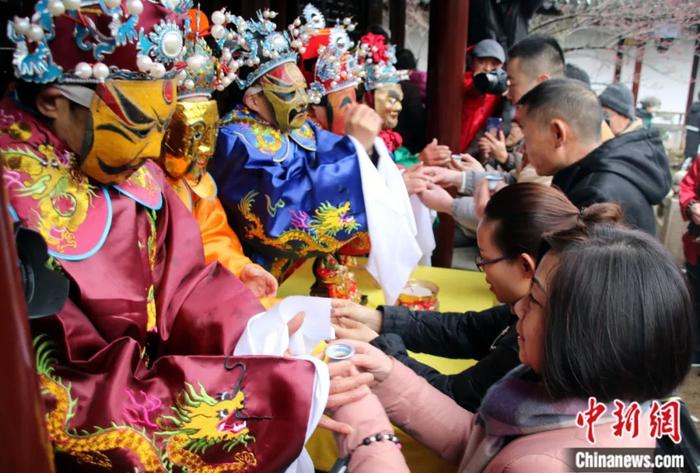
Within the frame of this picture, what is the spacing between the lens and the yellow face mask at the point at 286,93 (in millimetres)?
2004

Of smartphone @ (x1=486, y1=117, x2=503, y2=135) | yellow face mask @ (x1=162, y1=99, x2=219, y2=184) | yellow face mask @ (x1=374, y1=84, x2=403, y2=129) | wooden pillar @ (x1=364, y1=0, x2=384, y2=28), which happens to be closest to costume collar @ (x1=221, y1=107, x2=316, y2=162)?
yellow face mask @ (x1=162, y1=99, x2=219, y2=184)

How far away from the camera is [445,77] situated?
3.48 m

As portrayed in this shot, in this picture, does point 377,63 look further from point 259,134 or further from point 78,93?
point 78,93

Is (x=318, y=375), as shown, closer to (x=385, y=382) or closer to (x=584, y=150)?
(x=385, y=382)

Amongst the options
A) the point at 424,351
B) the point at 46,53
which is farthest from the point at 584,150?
the point at 46,53

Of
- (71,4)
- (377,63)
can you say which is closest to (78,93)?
(71,4)

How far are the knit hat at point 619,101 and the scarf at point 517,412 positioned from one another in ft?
9.55

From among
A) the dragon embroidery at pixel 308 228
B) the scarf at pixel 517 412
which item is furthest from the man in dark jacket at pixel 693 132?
the scarf at pixel 517 412

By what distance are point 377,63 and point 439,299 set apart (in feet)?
4.27

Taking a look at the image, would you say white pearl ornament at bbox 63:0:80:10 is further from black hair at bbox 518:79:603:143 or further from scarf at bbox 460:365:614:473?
black hair at bbox 518:79:603:143

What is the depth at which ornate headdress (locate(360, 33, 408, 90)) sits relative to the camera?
116 inches

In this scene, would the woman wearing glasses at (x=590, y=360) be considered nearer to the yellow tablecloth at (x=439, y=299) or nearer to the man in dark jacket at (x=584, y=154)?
the yellow tablecloth at (x=439, y=299)

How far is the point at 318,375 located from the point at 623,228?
0.61 m

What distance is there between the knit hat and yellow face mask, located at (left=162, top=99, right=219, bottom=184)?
273 cm
